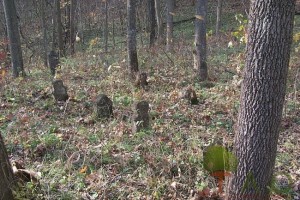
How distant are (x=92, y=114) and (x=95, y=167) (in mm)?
2602

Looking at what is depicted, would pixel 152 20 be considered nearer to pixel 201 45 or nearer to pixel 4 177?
pixel 201 45

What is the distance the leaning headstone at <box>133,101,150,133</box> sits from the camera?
22.5ft

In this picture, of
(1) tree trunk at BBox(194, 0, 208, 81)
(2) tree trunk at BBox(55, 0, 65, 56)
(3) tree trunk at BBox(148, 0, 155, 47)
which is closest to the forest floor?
(1) tree trunk at BBox(194, 0, 208, 81)

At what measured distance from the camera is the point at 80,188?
4.84 meters

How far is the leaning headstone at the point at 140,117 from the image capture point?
687cm

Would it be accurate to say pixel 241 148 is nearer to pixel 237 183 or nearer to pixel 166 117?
pixel 237 183

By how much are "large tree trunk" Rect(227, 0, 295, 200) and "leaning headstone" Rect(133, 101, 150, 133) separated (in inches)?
111

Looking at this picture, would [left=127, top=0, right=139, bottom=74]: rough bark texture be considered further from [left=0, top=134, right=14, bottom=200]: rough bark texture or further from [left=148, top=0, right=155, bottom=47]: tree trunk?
[left=0, top=134, right=14, bottom=200]: rough bark texture

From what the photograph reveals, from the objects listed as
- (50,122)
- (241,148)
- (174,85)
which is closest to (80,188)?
(241,148)

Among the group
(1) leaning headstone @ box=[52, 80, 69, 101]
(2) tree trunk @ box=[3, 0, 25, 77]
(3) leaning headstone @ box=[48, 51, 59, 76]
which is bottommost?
(1) leaning headstone @ box=[52, 80, 69, 101]

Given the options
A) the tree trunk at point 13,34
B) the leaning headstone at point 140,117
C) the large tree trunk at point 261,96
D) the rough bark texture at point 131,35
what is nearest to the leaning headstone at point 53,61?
the tree trunk at point 13,34

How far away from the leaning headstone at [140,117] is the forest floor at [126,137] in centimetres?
19

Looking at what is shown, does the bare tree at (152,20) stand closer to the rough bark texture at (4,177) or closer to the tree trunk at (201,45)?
the tree trunk at (201,45)

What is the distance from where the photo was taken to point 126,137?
6609 millimetres
